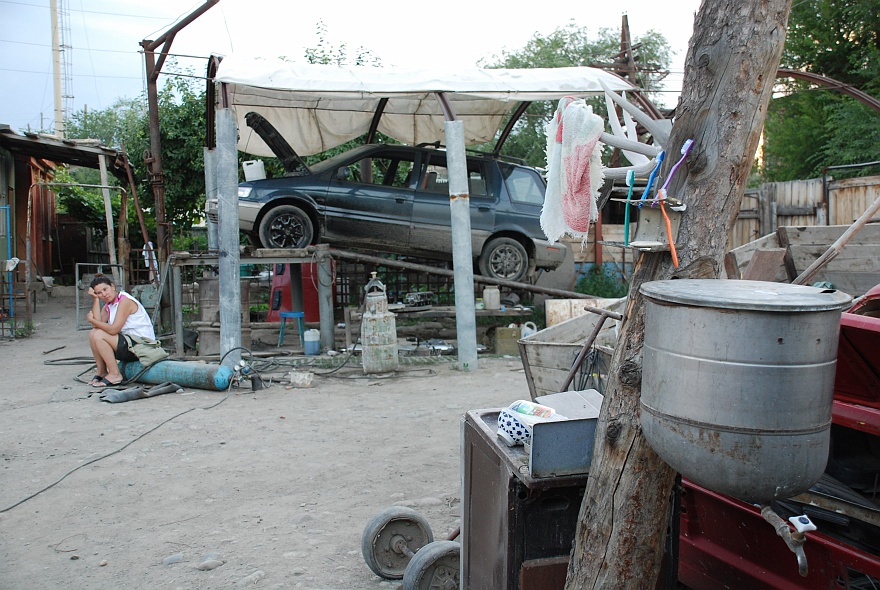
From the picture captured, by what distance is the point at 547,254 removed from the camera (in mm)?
11961

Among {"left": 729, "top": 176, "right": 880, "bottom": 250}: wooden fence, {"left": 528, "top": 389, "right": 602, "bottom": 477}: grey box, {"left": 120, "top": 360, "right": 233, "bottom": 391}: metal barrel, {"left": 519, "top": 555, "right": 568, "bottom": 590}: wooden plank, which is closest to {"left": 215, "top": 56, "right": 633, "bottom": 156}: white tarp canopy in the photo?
{"left": 120, "top": 360, "right": 233, "bottom": 391}: metal barrel

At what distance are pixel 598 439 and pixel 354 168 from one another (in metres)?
9.84

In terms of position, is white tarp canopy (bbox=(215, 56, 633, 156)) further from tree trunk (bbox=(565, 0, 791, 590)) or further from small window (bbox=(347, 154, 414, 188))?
tree trunk (bbox=(565, 0, 791, 590))

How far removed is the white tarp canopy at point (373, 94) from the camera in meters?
9.43

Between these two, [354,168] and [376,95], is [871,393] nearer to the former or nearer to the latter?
[376,95]

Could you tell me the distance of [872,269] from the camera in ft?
19.9

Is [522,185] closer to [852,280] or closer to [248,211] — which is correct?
[248,211]

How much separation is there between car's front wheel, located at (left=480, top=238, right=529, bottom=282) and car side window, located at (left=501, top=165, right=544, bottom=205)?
2.58 ft

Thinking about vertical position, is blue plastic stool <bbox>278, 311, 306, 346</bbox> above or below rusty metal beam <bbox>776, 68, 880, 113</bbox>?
below

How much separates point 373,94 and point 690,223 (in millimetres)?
8073

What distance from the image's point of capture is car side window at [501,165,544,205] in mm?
12008

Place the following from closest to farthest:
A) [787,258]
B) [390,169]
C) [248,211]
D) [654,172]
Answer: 1. [654,172]
2. [787,258]
3. [248,211]
4. [390,169]

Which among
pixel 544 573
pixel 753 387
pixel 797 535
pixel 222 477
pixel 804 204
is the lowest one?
pixel 222 477

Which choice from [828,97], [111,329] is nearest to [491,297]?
[111,329]
